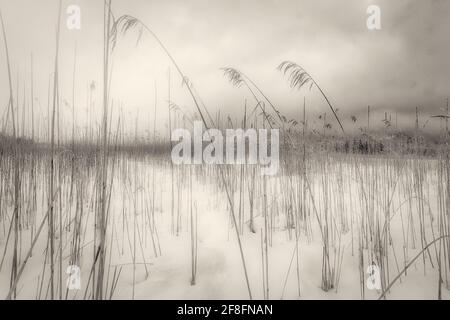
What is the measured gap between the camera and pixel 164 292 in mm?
1452

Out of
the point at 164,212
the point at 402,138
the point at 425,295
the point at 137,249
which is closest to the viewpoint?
the point at 425,295

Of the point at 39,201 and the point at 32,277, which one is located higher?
the point at 39,201

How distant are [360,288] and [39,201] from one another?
347cm
